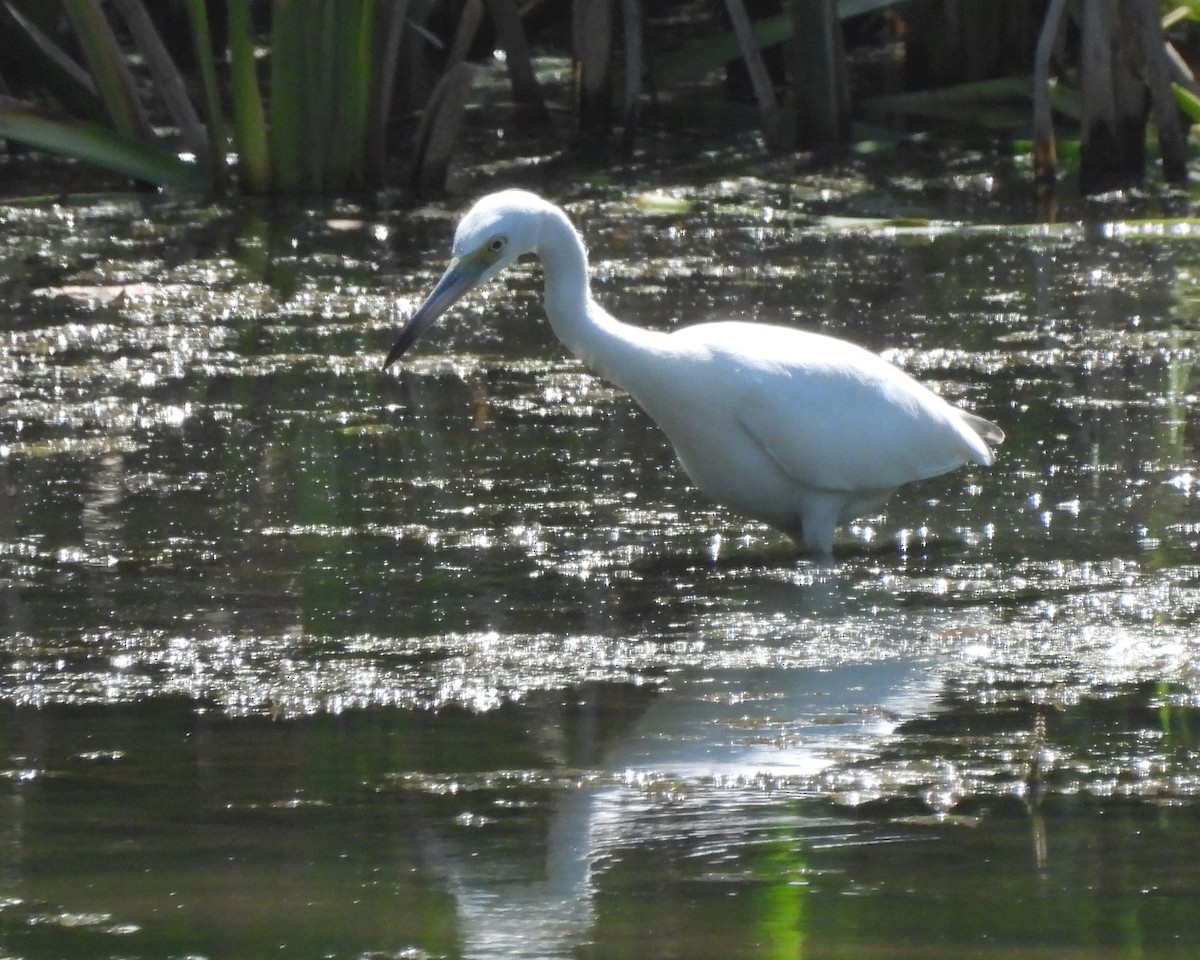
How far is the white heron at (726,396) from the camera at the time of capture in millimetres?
4805

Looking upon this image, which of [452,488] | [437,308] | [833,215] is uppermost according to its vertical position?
[833,215]

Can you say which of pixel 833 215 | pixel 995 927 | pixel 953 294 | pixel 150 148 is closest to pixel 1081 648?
pixel 995 927

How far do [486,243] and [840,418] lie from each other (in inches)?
37.4

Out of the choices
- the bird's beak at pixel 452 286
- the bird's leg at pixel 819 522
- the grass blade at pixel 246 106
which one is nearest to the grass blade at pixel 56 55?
the grass blade at pixel 246 106

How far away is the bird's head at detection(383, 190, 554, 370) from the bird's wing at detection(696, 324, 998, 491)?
1.83 ft

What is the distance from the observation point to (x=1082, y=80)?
848 cm

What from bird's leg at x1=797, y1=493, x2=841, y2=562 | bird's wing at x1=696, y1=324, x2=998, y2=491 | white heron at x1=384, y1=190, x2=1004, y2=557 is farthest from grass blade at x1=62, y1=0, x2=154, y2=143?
bird's leg at x1=797, y1=493, x2=841, y2=562

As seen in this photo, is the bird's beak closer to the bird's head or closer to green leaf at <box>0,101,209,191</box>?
the bird's head

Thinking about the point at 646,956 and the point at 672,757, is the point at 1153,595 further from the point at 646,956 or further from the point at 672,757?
the point at 646,956

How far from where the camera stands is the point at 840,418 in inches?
195

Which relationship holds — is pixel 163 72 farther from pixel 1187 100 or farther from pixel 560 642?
pixel 560 642

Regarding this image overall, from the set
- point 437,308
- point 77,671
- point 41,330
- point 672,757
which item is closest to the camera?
point 672,757

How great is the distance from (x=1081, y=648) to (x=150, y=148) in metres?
5.67

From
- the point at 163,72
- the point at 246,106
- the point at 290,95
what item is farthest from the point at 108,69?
the point at 290,95
